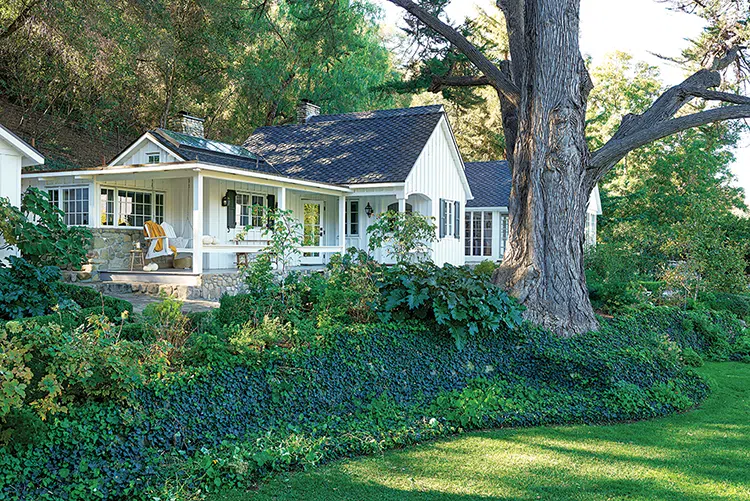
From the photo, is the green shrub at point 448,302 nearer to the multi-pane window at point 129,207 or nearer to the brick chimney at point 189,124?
the multi-pane window at point 129,207

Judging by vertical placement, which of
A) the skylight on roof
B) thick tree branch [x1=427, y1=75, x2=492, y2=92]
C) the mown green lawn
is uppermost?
thick tree branch [x1=427, y1=75, x2=492, y2=92]

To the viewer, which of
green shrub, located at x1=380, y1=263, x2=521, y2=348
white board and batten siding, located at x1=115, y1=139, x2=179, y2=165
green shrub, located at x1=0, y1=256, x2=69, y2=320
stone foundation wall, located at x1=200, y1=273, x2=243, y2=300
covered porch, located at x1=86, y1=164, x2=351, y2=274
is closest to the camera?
green shrub, located at x1=380, y1=263, x2=521, y2=348

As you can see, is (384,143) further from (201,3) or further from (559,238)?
(559,238)

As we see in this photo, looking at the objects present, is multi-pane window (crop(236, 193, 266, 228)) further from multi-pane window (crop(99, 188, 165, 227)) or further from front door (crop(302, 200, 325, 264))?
multi-pane window (crop(99, 188, 165, 227))

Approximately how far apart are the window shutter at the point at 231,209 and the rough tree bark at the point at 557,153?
9165mm

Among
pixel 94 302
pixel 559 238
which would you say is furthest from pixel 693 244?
pixel 94 302

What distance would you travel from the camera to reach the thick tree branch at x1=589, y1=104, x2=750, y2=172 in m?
8.69

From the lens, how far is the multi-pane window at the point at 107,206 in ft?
49.9

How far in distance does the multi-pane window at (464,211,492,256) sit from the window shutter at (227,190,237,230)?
11.3 metres

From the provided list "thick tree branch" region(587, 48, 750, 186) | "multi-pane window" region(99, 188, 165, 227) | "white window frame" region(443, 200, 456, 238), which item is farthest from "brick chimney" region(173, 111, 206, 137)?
"thick tree branch" region(587, 48, 750, 186)

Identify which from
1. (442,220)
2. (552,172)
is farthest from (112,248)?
(552,172)

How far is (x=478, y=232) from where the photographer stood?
2505 centimetres

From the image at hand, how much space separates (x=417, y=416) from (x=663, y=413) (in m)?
2.88

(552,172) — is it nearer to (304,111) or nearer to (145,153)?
(145,153)
